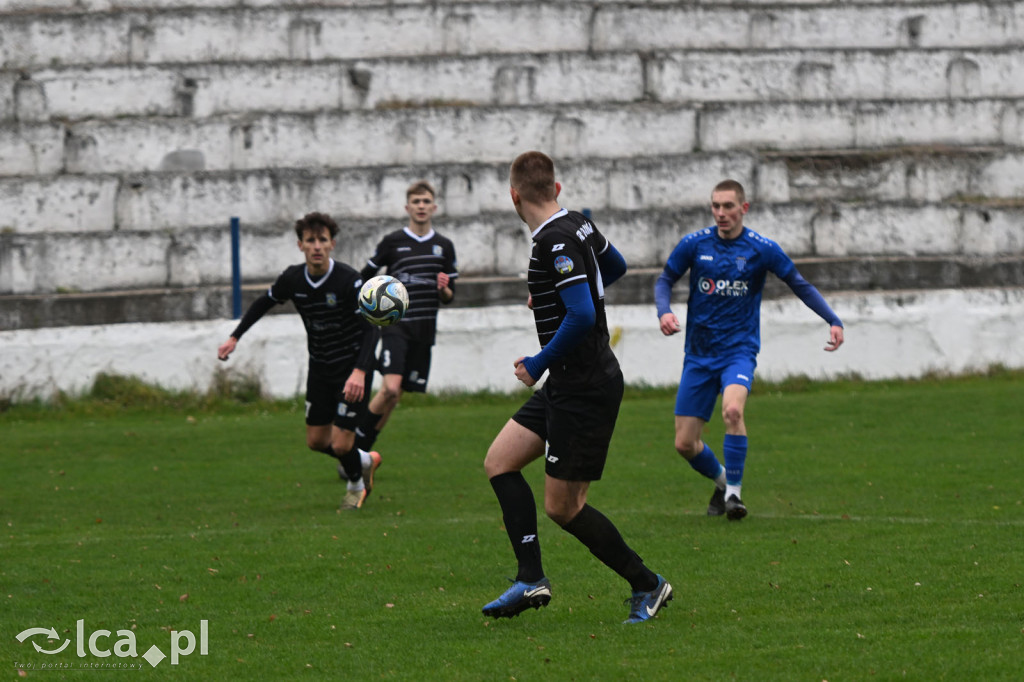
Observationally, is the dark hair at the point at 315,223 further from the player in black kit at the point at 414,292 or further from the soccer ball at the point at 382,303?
the player in black kit at the point at 414,292

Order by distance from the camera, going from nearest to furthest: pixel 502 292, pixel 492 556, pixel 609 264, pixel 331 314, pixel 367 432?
1. pixel 609 264
2. pixel 492 556
3. pixel 331 314
4. pixel 367 432
5. pixel 502 292

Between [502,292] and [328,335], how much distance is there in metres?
8.60

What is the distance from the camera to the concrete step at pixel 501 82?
22.9 metres

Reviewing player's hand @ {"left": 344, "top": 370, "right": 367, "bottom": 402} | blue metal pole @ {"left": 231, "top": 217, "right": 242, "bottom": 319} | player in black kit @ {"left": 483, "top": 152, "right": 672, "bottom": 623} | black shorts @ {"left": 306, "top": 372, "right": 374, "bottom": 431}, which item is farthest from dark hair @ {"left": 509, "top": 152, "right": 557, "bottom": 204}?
blue metal pole @ {"left": 231, "top": 217, "right": 242, "bottom": 319}

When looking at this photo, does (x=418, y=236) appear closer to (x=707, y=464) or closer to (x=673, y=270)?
(x=673, y=270)

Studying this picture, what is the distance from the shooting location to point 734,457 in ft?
30.7

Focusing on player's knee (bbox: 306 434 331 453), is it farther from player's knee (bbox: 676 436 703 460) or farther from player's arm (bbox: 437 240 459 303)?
player's knee (bbox: 676 436 703 460)

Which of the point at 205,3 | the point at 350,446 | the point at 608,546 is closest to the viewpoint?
the point at 608,546

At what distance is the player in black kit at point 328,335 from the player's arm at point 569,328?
355cm

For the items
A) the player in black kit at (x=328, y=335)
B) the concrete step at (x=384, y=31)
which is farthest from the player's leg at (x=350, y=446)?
the concrete step at (x=384, y=31)

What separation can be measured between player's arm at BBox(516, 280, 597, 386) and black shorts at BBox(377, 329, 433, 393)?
5.72 metres

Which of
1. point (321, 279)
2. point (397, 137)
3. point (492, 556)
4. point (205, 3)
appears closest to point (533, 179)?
point (492, 556)

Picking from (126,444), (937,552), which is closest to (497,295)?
(126,444)

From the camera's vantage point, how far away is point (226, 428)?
14.8 m
